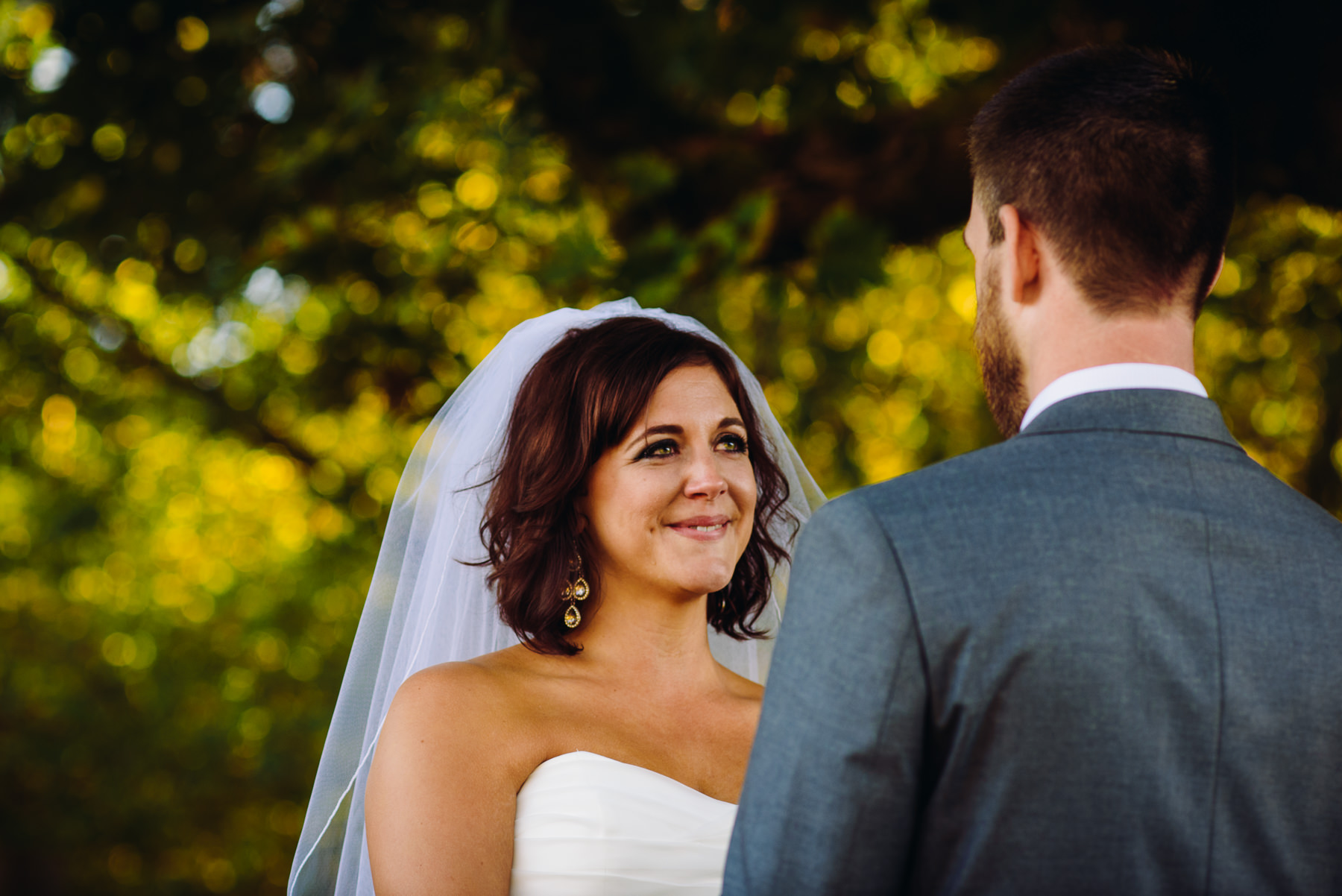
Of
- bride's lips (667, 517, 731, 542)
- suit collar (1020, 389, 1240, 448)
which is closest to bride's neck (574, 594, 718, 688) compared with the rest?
bride's lips (667, 517, 731, 542)

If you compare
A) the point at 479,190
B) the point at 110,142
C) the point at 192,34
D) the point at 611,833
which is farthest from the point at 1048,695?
the point at 479,190

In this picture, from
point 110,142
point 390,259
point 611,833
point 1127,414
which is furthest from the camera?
point 390,259

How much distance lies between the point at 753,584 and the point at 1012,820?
1.91 metres

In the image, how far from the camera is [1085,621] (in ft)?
4.09

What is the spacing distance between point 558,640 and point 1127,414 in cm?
166

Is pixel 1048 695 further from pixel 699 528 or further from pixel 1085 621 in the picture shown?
pixel 699 528

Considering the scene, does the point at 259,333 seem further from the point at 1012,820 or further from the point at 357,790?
the point at 1012,820

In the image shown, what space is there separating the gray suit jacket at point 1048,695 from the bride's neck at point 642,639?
1.36 meters

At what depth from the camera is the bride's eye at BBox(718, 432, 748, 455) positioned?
2.77 m

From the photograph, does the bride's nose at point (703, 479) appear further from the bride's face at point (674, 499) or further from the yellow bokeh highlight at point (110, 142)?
the yellow bokeh highlight at point (110, 142)

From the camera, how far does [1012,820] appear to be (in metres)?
1.25

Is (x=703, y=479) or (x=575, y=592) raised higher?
(x=703, y=479)

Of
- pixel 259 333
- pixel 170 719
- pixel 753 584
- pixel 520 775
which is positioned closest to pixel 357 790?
pixel 520 775

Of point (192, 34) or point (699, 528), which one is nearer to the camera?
point (699, 528)
